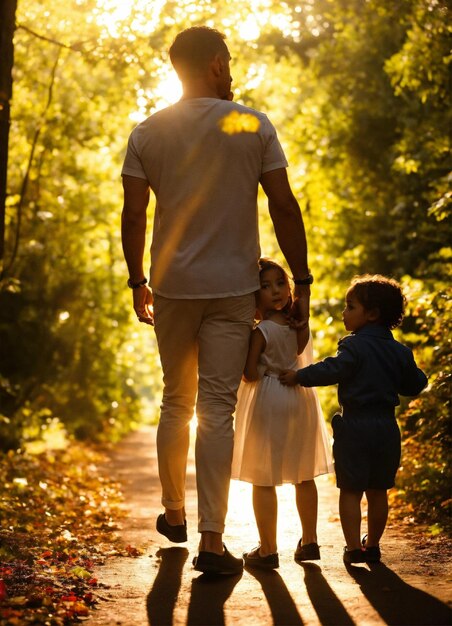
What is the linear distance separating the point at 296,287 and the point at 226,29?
21.6 feet

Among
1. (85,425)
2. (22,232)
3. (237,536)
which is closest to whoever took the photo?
(237,536)

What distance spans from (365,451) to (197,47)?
7.30 ft

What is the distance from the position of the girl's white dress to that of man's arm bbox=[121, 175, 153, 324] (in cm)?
74

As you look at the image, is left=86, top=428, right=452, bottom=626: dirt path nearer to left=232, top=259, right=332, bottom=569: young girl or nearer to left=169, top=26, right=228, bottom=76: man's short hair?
left=232, top=259, right=332, bottom=569: young girl

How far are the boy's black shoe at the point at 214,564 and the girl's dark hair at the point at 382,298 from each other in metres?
1.48

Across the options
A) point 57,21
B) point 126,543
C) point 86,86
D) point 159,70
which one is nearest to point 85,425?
point 86,86

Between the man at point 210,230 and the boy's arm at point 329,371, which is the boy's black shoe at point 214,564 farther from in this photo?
the boy's arm at point 329,371

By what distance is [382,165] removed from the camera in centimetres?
1469

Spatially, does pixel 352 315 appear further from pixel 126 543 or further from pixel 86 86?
pixel 86 86

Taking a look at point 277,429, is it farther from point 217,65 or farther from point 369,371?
point 217,65

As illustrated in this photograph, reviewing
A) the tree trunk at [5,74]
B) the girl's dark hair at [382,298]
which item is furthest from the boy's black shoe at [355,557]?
the tree trunk at [5,74]

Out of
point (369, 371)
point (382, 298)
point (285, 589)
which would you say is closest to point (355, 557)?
point (285, 589)

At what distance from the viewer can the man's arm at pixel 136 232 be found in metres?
5.37

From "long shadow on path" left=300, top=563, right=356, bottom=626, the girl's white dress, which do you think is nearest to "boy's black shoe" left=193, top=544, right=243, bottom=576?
"long shadow on path" left=300, top=563, right=356, bottom=626
